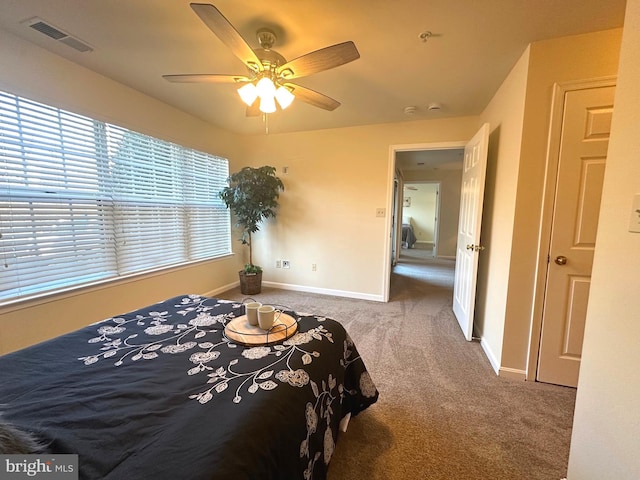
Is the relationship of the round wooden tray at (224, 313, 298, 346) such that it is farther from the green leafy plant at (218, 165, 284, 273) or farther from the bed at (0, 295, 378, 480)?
the green leafy plant at (218, 165, 284, 273)

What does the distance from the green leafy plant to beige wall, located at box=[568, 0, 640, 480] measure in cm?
338

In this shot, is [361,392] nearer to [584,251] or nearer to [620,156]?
[620,156]

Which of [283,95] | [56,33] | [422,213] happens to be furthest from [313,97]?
[422,213]

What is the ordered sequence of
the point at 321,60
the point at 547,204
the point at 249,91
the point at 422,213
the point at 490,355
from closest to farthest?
the point at 321,60, the point at 249,91, the point at 547,204, the point at 490,355, the point at 422,213

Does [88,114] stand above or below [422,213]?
above

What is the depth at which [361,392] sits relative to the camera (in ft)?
5.11

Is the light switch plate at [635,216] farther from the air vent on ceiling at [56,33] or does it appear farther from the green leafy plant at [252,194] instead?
the green leafy plant at [252,194]

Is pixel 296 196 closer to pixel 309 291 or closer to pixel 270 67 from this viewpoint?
pixel 309 291

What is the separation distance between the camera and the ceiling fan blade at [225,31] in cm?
121

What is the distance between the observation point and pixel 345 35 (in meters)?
1.85

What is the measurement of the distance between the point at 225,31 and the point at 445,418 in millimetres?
2512

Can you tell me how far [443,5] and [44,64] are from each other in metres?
2.86

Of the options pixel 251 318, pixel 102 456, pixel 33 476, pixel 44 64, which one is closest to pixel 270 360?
pixel 251 318

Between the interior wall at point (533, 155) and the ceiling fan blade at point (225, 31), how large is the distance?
190cm
